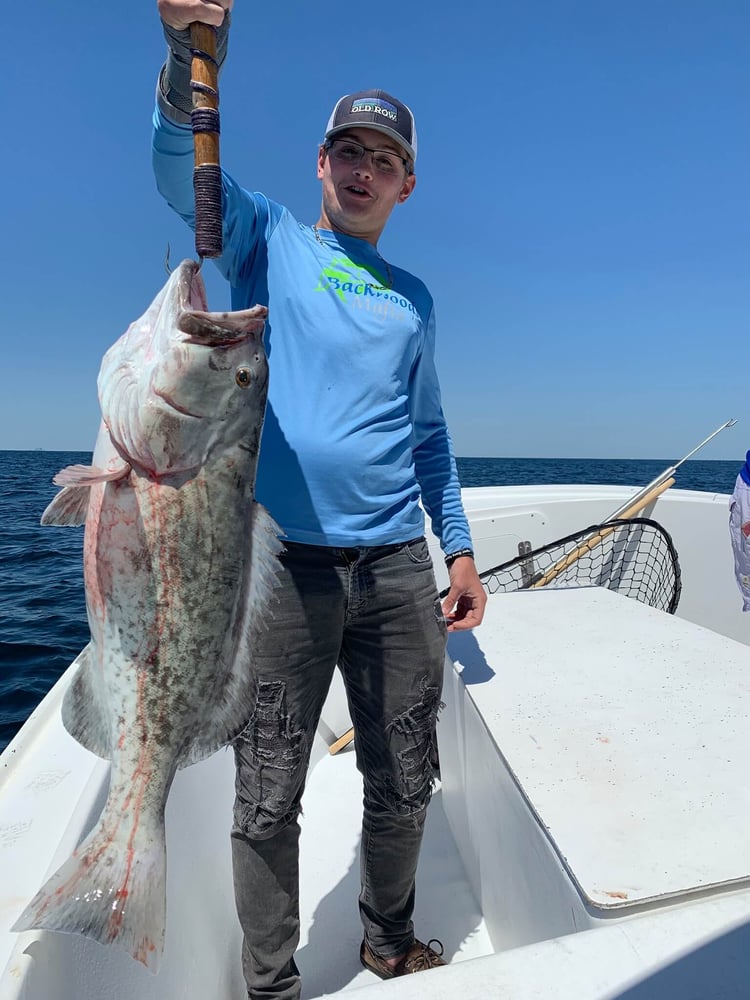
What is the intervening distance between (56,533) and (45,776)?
14.2 m

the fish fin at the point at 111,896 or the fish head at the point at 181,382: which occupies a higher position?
the fish head at the point at 181,382

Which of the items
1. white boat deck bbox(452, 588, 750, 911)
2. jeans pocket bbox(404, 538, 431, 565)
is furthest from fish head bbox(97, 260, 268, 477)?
white boat deck bbox(452, 588, 750, 911)

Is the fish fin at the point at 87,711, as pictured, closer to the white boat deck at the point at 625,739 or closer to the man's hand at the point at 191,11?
the white boat deck at the point at 625,739

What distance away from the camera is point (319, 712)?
1.96 m

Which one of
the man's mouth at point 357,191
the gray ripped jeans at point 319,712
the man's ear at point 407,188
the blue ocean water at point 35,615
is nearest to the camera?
the gray ripped jeans at point 319,712

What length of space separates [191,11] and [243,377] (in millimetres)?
801

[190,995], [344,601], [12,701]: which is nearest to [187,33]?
[344,601]

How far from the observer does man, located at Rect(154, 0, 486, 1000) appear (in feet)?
6.01

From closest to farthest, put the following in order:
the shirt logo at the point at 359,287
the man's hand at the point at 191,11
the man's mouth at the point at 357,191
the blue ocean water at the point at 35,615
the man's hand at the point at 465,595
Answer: the man's hand at the point at 191,11 → the shirt logo at the point at 359,287 → the man's mouth at the point at 357,191 → the man's hand at the point at 465,595 → the blue ocean water at the point at 35,615

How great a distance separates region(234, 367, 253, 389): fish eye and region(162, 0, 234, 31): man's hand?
763 millimetres

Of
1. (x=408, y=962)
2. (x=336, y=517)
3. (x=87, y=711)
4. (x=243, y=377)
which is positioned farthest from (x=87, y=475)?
(x=408, y=962)

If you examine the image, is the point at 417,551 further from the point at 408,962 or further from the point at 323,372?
the point at 408,962

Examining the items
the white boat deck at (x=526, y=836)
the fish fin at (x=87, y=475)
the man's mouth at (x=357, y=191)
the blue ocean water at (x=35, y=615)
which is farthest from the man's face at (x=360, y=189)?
the blue ocean water at (x=35, y=615)

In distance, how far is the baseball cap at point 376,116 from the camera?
198cm
